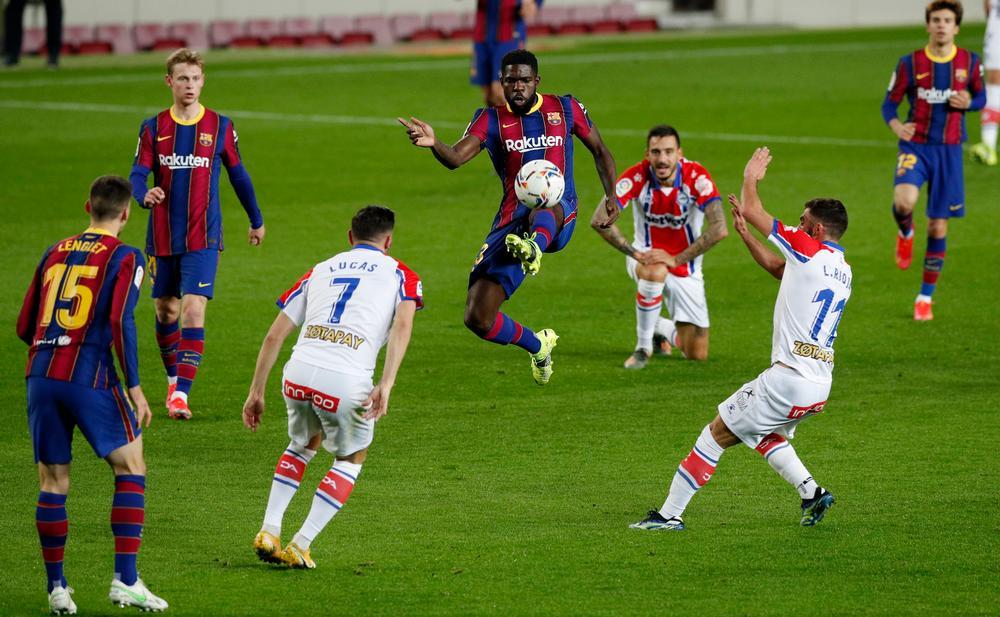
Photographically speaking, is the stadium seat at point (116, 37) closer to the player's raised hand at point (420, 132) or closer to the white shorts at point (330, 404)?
the player's raised hand at point (420, 132)

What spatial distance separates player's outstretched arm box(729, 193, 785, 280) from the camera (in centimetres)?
797

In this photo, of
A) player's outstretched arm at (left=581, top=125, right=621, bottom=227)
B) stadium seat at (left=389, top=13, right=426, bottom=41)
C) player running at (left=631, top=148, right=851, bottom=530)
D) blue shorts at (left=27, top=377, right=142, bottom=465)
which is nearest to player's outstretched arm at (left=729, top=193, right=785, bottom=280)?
player running at (left=631, top=148, right=851, bottom=530)

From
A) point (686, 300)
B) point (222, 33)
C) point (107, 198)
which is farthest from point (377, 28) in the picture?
point (107, 198)

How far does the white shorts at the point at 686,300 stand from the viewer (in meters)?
12.6

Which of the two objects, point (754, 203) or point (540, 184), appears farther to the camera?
point (540, 184)

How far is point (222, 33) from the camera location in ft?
130

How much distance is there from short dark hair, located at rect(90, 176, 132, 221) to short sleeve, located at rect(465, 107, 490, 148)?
154 inches

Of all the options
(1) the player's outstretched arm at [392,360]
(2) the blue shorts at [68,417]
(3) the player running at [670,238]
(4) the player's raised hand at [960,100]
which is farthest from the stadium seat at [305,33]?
(2) the blue shorts at [68,417]

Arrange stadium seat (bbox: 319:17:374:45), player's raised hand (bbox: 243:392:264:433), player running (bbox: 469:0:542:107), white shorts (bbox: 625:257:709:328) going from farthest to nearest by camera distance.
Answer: stadium seat (bbox: 319:17:374:45) → player running (bbox: 469:0:542:107) → white shorts (bbox: 625:257:709:328) → player's raised hand (bbox: 243:392:264:433)

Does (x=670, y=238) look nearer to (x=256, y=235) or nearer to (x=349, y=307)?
(x=256, y=235)

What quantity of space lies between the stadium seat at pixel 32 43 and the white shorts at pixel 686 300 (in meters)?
27.1

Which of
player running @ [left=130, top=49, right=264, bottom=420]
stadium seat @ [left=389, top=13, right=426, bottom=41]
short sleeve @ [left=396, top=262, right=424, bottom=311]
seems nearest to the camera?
short sleeve @ [left=396, top=262, right=424, bottom=311]

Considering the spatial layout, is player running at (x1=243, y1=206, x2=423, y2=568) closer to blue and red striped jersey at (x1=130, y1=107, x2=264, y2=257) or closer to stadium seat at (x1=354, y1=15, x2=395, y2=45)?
blue and red striped jersey at (x1=130, y1=107, x2=264, y2=257)

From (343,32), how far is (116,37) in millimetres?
5979
